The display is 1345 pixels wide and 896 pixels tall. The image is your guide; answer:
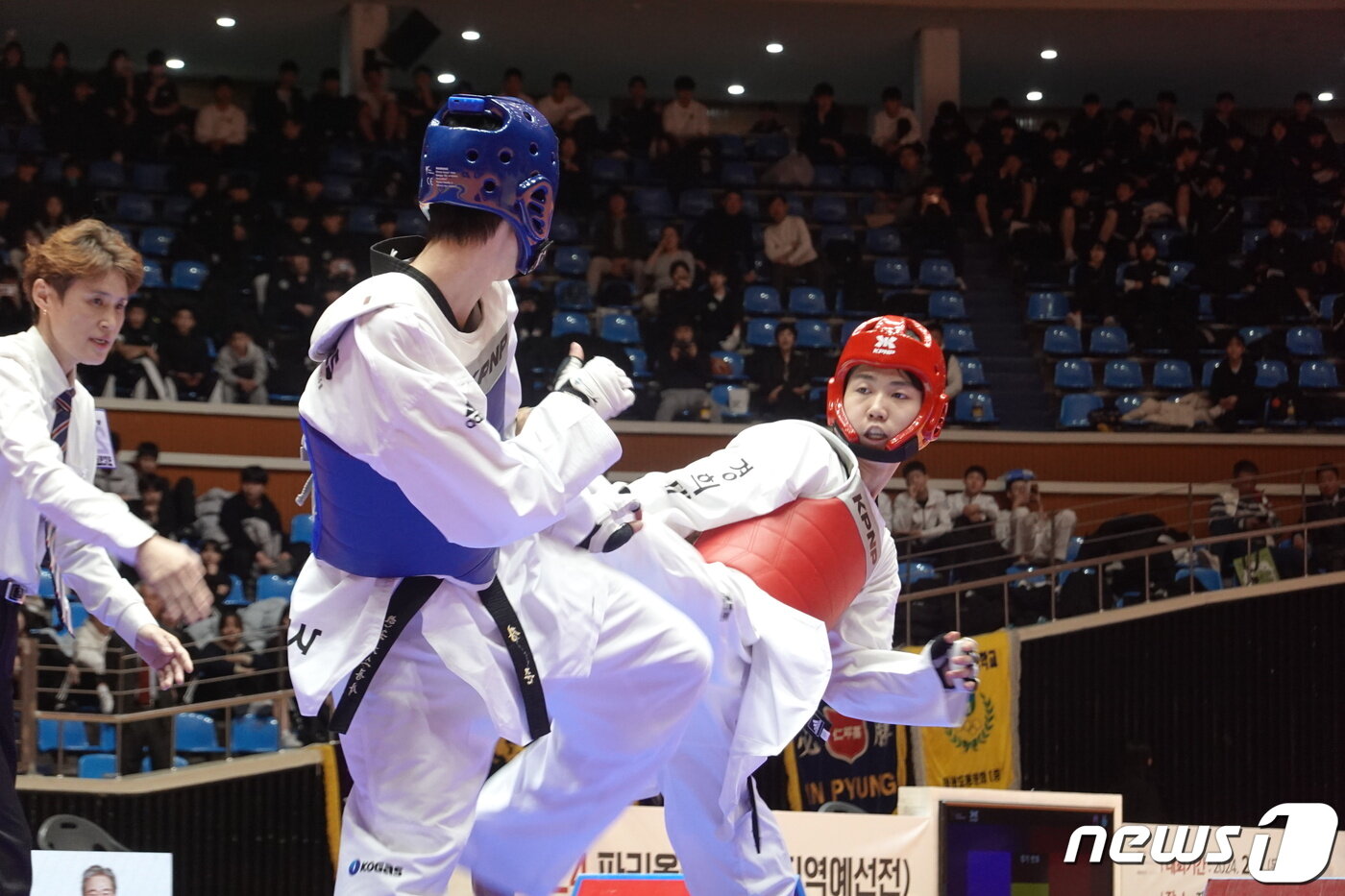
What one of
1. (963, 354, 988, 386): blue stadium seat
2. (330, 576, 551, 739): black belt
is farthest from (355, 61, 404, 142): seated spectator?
(330, 576, 551, 739): black belt

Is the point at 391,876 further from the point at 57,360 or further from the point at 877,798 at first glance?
the point at 877,798

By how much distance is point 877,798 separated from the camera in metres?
10.2

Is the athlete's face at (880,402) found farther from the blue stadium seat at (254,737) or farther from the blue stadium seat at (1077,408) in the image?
the blue stadium seat at (1077,408)

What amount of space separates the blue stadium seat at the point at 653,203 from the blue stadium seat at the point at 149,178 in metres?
5.12

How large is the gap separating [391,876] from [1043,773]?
877 centimetres

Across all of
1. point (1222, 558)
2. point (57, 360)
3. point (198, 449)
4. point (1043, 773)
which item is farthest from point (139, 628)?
point (1222, 558)

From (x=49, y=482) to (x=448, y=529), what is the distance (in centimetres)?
122

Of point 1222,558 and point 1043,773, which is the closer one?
point 1043,773

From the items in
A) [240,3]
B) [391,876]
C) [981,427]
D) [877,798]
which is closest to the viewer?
[391,876]

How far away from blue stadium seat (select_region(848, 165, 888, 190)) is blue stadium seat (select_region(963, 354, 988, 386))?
12.0ft

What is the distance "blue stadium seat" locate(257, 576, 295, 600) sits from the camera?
1115 cm

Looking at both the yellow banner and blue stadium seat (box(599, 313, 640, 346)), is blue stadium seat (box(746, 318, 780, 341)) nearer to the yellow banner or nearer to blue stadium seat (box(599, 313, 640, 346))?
blue stadium seat (box(599, 313, 640, 346))

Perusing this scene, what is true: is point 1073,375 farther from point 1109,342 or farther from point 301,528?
point 301,528

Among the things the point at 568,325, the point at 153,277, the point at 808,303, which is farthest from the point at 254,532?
the point at 808,303
